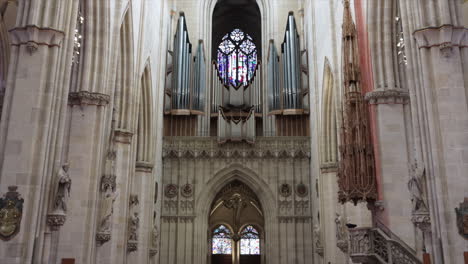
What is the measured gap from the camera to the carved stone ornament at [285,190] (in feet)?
76.3

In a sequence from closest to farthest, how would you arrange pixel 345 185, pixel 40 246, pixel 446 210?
pixel 446 210, pixel 40 246, pixel 345 185

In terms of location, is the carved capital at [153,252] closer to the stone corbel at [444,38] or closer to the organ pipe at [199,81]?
the organ pipe at [199,81]

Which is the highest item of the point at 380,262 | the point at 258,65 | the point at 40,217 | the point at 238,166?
the point at 258,65

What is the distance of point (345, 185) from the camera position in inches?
490

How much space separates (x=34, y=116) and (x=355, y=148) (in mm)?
7370

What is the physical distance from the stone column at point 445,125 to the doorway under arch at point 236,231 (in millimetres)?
19239

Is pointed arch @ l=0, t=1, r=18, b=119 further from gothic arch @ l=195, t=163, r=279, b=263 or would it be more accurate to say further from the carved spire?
gothic arch @ l=195, t=163, r=279, b=263

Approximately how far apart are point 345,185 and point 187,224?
461 inches

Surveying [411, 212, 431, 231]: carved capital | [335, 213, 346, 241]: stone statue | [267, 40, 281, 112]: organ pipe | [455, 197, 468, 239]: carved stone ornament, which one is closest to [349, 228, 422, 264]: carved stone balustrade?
[411, 212, 431, 231]: carved capital

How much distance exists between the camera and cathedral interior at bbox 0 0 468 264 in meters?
9.59

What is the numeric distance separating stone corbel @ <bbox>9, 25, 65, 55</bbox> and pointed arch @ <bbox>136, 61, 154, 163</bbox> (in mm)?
10275

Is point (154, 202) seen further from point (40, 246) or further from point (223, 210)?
point (40, 246)

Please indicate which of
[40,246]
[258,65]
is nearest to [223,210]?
[258,65]

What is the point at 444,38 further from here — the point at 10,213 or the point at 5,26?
the point at 5,26
